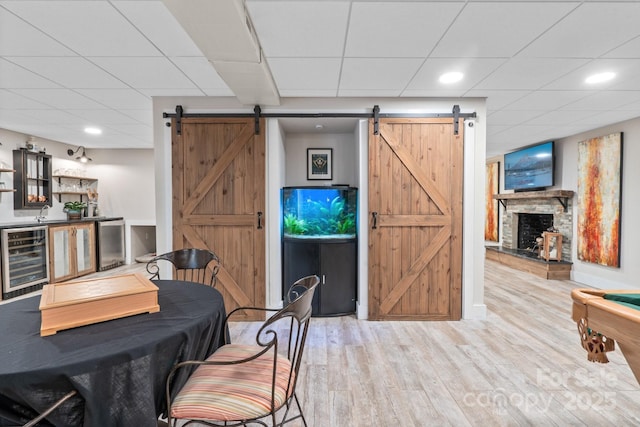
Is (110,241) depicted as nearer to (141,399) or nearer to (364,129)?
(364,129)

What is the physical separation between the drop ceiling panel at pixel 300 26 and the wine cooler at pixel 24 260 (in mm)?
4402

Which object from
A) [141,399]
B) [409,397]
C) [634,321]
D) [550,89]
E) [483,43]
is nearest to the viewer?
[141,399]

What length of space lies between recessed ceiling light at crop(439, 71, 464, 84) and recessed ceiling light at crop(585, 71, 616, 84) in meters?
1.16

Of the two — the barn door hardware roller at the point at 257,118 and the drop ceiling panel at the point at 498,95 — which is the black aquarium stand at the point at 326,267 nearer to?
the barn door hardware roller at the point at 257,118

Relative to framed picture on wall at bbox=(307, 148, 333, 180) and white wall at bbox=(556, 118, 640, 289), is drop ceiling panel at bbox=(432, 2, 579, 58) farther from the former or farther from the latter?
white wall at bbox=(556, 118, 640, 289)

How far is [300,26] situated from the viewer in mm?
1941

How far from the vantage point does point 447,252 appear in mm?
3250

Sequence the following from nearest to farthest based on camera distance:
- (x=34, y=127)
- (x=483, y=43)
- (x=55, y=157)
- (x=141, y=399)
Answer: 1. (x=141, y=399)
2. (x=483, y=43)
3. (x=34, y=127)
4. (x=55, y=157)

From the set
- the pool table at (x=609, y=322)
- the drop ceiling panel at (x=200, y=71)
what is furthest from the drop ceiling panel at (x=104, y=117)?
the pool table at (x=609, y=322)

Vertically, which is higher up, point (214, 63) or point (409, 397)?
point (214, 63)

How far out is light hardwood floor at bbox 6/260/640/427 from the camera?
1.79 metres

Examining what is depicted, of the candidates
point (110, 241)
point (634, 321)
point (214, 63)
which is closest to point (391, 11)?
point (214, 63)

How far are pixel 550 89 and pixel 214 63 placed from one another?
10.2ft

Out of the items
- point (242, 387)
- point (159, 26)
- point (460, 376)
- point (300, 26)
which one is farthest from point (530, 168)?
point (242, 387)
